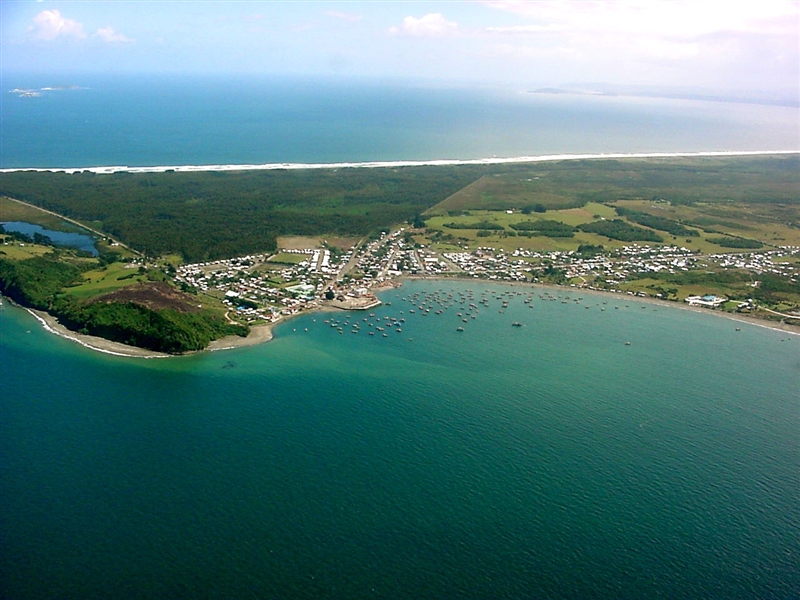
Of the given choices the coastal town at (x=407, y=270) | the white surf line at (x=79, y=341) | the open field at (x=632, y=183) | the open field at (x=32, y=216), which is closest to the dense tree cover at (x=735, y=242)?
the coastal town at (x=407, y=270)

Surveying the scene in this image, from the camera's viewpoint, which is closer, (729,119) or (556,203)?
(556,203)

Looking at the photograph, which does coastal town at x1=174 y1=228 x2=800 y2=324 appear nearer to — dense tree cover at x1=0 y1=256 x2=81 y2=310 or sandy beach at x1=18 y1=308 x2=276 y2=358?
sandy beach at x1=18 y1=308 x2=276 y2=358

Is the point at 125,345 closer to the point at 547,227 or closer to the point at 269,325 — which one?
the point at 269,325

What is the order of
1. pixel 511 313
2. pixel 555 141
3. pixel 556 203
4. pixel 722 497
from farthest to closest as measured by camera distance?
pixel 555 141 < pixel 556 203 < pixel 511 313 < pixel 722 497

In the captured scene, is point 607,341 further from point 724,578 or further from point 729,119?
point 729,119

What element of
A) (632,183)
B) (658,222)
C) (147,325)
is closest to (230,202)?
(147,325)

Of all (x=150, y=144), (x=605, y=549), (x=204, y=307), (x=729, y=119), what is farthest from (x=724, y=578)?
(x=729, y=119)
